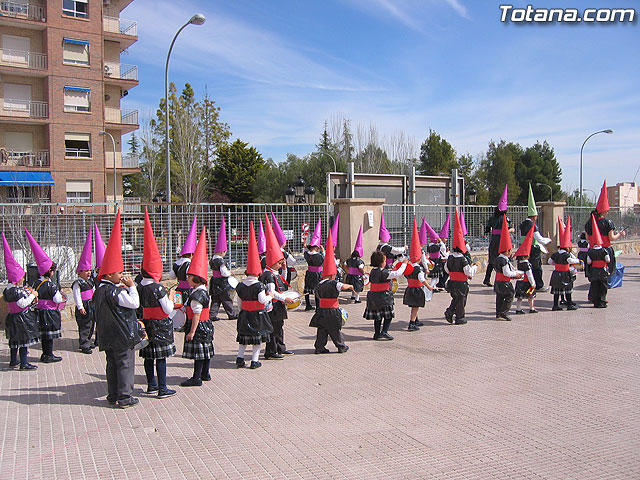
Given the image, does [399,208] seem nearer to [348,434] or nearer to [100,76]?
[348,434]

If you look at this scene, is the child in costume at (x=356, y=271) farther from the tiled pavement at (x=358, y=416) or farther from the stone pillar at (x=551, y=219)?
the stone pillar at (x=551, y=219)

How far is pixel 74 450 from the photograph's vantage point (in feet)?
16.8

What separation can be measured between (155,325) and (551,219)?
57.7ft

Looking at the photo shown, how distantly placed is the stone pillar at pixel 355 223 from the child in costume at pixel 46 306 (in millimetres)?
8360

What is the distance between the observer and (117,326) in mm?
6320

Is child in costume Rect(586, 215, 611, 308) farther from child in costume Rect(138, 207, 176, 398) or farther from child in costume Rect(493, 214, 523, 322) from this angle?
child in costume Rect(138, 207, 176, 398)

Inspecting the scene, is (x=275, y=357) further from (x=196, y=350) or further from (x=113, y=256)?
(x=113, y=256)

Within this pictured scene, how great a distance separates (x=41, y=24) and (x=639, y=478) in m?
35.6

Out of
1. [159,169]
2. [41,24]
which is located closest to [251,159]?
[159,169]

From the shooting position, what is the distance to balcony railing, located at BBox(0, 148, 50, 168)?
3100cm

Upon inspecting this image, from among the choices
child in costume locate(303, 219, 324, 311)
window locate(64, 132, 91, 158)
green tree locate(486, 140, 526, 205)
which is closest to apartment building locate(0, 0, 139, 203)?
window locate(64, 132, 91, 158)

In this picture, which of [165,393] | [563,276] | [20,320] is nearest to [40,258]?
[20,320]

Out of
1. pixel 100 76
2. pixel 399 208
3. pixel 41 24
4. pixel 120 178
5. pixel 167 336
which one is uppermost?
pixel 41 24

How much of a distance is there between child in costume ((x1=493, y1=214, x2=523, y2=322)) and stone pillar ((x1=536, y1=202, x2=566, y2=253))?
10165mm
